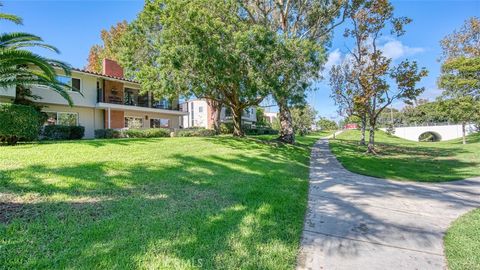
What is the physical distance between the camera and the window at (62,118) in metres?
18.2

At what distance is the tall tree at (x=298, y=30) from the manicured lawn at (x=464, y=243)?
8933 millimetres

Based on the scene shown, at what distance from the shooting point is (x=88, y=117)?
2047 cm

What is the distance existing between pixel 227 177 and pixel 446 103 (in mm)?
30010

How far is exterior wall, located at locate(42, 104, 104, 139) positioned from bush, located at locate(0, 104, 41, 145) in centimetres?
874

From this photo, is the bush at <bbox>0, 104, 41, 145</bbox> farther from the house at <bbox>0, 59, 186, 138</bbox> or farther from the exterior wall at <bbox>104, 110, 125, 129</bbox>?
the exterior wall at <bbox>104, 110, 125, 129</bbox>

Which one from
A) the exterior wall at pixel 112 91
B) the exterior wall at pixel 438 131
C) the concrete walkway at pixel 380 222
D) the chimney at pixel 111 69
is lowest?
the concrete walkway at pixel 380 222

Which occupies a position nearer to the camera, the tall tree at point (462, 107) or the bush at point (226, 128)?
the tall tree at point (462, 107)

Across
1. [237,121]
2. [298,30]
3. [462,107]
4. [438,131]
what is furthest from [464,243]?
[438,131]

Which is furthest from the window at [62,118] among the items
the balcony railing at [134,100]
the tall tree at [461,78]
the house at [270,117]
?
the house at [270,117]

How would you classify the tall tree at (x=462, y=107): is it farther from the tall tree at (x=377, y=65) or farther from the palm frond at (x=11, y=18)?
the palm frond at (x=11, y=18)

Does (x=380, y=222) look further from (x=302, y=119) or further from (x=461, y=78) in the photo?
(x=302, y=119)

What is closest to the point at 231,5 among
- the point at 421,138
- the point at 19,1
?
the point at 19,1

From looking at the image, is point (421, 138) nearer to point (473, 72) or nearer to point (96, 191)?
point (473, 72)

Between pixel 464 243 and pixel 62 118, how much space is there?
2289cm
